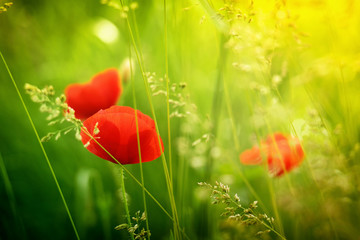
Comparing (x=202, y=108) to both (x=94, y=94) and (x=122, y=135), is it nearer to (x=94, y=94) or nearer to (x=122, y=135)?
(x=94, y=94)

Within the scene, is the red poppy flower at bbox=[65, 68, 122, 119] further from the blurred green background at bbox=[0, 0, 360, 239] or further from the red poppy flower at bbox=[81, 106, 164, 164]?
the red poppy flower at bbox=[81, 106, 164, 164]

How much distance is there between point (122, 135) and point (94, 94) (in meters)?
0.28

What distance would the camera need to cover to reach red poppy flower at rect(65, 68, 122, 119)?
0.63m

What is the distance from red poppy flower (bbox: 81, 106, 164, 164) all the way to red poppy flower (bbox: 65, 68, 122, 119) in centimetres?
26

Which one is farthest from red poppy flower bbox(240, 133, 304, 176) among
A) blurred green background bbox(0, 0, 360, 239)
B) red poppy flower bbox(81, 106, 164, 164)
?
red poppy flower bbox(81, 106, 164, 164)

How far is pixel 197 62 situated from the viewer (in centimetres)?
106

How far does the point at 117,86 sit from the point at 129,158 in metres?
0.30

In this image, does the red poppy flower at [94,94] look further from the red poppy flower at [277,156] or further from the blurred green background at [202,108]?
the red poppy flower at [277,156]

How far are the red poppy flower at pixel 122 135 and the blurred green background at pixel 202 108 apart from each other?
0.21ft

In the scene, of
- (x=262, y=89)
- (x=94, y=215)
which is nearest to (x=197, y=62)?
(x=94, y=215)

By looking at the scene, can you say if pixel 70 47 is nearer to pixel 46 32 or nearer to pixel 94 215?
pixel 46 32

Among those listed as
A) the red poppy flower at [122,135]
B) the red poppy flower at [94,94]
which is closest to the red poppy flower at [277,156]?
the red poppy flower at [122,135]

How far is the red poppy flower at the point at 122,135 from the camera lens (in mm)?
373

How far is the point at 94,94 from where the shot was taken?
642 millimetres
